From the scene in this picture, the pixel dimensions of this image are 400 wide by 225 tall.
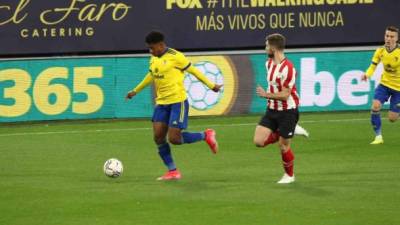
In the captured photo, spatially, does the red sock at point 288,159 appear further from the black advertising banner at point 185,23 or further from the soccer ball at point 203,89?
the black advertising banner at point 185,23

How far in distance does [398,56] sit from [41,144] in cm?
674

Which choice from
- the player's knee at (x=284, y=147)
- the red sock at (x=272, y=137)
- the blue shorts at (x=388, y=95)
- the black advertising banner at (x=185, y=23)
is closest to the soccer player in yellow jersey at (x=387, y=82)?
the blue shorts at (x=388, y=95)

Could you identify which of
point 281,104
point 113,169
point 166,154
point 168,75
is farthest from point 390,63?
point 113,169

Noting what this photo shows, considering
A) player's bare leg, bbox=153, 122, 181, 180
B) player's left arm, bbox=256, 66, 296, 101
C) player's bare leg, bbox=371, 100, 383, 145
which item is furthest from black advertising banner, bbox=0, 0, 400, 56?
player's left arm, bbox=256, 66, 296, 101

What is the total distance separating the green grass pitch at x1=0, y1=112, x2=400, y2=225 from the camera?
11219 millimetres

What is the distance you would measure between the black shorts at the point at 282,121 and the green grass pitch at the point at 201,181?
718mm

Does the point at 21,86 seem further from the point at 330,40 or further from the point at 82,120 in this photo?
the point at 330,40

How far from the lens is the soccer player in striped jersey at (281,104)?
13016 mm

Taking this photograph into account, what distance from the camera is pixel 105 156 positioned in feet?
55.6

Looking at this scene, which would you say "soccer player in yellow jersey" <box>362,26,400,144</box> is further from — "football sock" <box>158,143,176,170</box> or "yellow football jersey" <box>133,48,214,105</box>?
"football sock" <box>158,143,176,170</box>

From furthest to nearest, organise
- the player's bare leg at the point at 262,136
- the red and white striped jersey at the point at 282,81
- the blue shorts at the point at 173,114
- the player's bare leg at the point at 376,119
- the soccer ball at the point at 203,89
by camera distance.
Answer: the soccer ball at the point at 203,89, the player's bare leg at the point at 376,119, the blue shorts at the point at 173,114, the player's bare leg at the point at 262,136, the red and white striped jersey at the point at 282,81

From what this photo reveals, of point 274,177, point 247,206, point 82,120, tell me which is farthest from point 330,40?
point 247,206

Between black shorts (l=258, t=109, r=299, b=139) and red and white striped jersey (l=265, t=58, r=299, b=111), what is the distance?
0.07m

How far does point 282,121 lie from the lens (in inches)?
518
